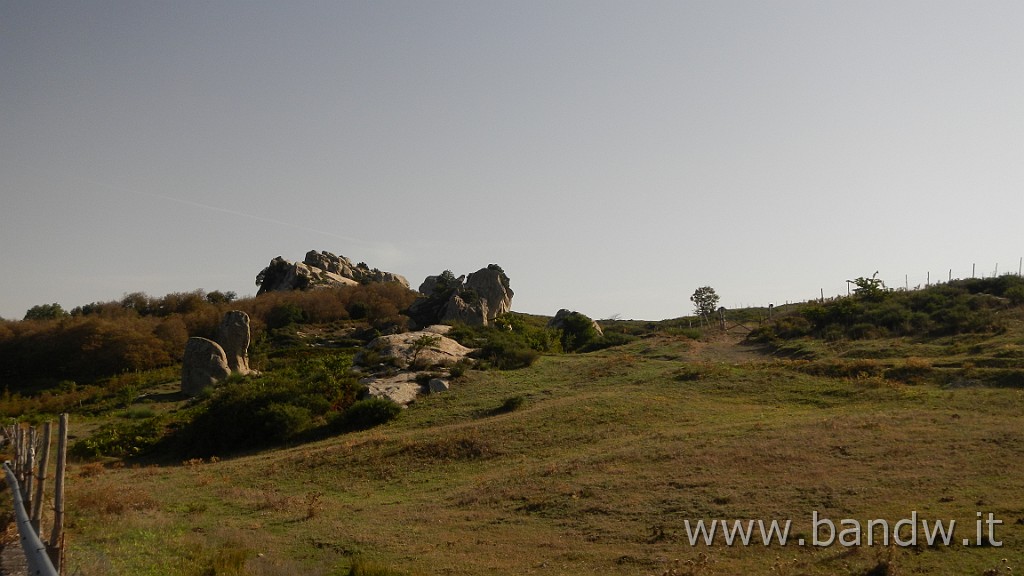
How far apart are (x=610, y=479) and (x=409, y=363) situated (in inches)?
815

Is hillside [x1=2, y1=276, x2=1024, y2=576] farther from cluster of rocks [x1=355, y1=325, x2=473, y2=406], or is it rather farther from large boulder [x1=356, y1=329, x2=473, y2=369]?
large boulder [x1=356, y1=329, x2=473, y2=369]

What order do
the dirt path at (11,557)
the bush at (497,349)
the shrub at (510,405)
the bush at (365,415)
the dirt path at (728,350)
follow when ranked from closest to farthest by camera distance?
the dirt path at (11,557), the shrub at (510,405), the bush at (365,415), the bush at (497,349), the dirt path at (728,350)

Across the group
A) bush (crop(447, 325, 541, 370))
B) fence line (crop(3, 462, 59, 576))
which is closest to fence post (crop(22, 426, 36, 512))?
fence line (crop(3, 462, 59, 576))

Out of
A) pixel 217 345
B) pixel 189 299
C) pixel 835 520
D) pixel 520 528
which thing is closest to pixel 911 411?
pixel 835 520

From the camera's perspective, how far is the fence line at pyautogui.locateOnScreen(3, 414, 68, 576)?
7.02m

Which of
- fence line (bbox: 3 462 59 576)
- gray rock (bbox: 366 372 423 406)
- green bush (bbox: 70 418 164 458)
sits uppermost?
fence line (bbox: 3 462 59 576)

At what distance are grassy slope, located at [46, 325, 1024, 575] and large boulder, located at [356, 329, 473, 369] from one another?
775cm

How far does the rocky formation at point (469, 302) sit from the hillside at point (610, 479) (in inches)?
1049

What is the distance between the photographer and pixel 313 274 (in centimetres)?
8119

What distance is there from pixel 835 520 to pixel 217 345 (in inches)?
1365

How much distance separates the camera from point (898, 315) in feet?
139

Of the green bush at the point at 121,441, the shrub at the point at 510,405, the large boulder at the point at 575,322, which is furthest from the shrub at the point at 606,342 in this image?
the green bush at the point at 121,441

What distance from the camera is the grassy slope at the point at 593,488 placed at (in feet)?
38.3

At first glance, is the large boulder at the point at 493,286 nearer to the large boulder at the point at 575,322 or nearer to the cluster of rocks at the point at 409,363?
the large boulder at the point at 575,322
